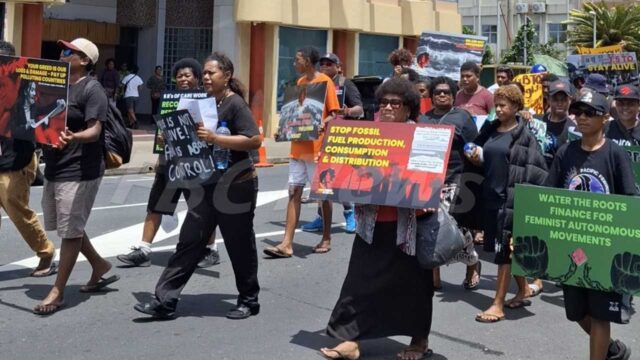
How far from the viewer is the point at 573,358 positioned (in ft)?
18.6

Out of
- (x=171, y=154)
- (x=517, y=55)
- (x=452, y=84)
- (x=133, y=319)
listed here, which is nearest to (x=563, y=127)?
(x=452, y=84)

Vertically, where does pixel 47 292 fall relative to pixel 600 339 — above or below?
below

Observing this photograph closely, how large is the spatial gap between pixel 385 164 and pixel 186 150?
5.19 ft

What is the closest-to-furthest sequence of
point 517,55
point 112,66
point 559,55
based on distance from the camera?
point 112,66, point 517,55, point 559,55

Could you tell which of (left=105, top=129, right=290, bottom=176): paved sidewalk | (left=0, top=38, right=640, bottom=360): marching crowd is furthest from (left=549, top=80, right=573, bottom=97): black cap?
(left=105, top=129, right=290, bottom=176): paved sidewalk

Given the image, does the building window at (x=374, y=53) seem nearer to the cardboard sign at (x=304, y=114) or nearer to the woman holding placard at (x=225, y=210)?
the cardboard sign at (x=304, y=114)

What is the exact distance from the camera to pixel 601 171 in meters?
4.96

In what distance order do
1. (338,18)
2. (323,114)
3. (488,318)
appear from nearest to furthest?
(488,318) → (323,114) → (338,18)

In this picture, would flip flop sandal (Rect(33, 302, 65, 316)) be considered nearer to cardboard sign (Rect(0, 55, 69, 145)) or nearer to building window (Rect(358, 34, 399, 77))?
cardboard sign (Rect(0, 55, 69, 145))

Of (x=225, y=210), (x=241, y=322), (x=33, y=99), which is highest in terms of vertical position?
(x=33, y=99)

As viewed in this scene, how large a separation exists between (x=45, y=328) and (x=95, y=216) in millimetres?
4741

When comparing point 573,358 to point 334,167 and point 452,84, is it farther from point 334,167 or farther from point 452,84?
point 452,84

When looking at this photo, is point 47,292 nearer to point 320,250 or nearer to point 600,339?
point 320,250

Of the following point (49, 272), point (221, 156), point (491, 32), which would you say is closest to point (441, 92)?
point (221, 156)
